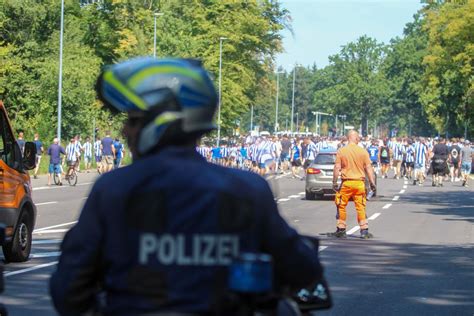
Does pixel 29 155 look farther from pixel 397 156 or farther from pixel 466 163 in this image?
pixel 397 156

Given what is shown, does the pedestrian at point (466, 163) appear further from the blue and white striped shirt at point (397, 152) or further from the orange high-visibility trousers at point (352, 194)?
the orange high-visibility trousers at point (352, 194)

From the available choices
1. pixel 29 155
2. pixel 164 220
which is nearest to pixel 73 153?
pixel 29 155

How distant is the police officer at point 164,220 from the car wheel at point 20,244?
1114 cm

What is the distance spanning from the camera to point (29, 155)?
14391mm

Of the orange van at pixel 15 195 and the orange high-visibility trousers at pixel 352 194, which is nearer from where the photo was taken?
the orange van at pixel 15 195

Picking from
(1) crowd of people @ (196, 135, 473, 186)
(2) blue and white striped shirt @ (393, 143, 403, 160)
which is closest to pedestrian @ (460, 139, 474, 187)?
(1) crowd of people @ (196, 135, 473, 186)

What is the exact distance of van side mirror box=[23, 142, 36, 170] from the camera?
46.6 ft

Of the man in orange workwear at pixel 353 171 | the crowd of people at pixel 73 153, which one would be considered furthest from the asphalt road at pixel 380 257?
the crowd of people at pixel 73 153

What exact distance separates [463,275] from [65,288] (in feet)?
37.1

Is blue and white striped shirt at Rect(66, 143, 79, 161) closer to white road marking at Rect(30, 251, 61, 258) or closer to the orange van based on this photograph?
white road marking at Rect(30, 251, 61, 258)

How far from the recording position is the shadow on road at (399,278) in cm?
1106

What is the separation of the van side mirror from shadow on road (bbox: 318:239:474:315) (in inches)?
152

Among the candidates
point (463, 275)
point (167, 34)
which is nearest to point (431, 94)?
point (167, 34)

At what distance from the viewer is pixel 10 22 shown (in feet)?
199
